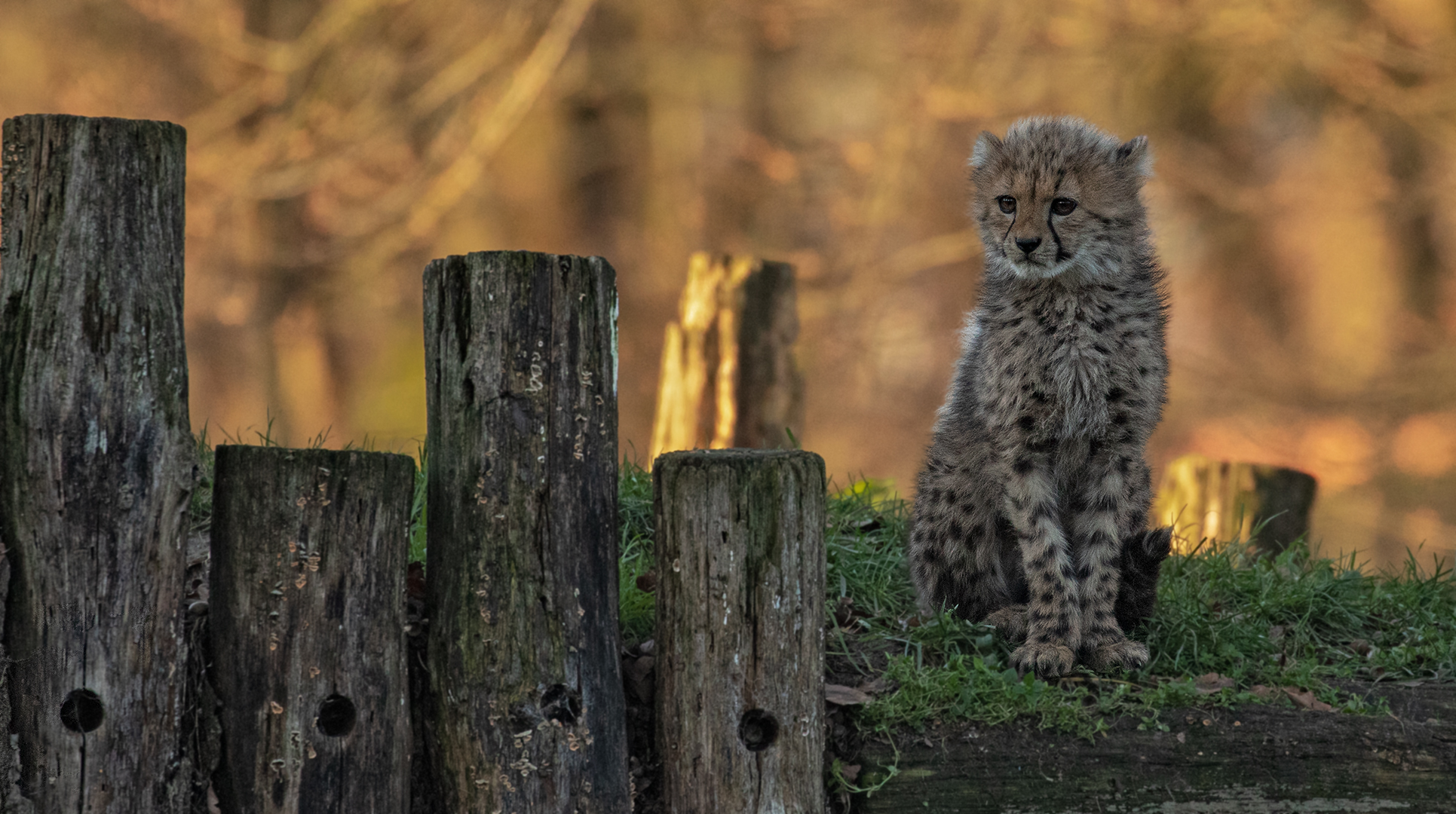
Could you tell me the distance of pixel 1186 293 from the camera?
587 inches

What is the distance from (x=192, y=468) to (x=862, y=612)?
2.50 meters

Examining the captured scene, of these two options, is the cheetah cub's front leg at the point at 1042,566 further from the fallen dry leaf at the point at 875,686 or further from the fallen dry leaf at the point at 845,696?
the fallen dry leaf at the point at 845,696

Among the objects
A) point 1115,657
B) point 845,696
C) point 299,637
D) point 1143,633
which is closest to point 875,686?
point 845,696

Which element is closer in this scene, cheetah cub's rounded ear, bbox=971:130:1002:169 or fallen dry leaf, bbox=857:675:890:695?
fallen dry leaf, bbox=857:675:890:695

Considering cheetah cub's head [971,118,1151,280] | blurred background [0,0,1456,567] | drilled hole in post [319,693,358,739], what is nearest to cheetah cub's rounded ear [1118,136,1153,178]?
cheetah cub's head [971,118,1151,280]

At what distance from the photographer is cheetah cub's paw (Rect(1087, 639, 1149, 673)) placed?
14.5 ft

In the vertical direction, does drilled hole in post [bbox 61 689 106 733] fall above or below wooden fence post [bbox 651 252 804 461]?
below

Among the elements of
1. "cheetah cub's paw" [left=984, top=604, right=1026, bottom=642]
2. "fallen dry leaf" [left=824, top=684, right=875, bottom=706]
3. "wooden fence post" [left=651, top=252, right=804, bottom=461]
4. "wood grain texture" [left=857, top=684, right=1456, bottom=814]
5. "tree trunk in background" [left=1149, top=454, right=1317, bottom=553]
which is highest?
"wooden fence post" [left=651, top=252, right=804, bottom=461]

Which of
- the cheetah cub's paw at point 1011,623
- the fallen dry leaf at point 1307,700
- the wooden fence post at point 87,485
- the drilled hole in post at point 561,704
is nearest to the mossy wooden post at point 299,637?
the wooden fence post at point 87,485

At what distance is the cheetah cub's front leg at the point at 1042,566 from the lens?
4391 mm

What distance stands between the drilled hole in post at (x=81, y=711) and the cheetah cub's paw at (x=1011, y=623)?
290 centimetres

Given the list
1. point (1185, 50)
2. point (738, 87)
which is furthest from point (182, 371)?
point (738, 87)

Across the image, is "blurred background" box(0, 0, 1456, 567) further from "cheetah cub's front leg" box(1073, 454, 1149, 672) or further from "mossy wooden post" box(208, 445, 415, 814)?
"mossy wooden post" box(208, 445, 415, 814)

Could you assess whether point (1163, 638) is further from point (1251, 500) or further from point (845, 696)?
point (1251, 500)
